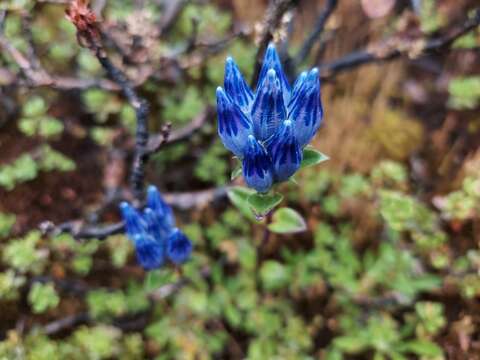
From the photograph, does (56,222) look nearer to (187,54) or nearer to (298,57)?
(187,54)

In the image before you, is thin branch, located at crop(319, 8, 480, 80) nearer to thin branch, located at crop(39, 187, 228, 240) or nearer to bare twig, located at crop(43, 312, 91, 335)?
thin branch, located at crop(39, 187, 228, 240)

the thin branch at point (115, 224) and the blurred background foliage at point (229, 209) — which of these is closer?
the thin branch at point (115, 224)

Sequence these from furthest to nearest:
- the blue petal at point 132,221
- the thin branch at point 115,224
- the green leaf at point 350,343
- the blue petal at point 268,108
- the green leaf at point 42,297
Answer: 1. the green leaf at point 350,343
2. the green leaf at point 42,297
3. the thin branch at point 115,224
4. the blue petal at point 132,221
5. the blue petal at point 268,108

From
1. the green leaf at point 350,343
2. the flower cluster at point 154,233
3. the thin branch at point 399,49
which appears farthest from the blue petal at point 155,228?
the thin branch at point 399,49

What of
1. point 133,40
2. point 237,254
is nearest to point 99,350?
point 237,254

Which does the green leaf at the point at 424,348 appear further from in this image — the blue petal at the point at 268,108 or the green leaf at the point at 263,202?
the blue petal at the point at 268,108

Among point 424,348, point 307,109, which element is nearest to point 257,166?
point 307,109

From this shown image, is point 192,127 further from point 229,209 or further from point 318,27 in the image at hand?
point 318,27
